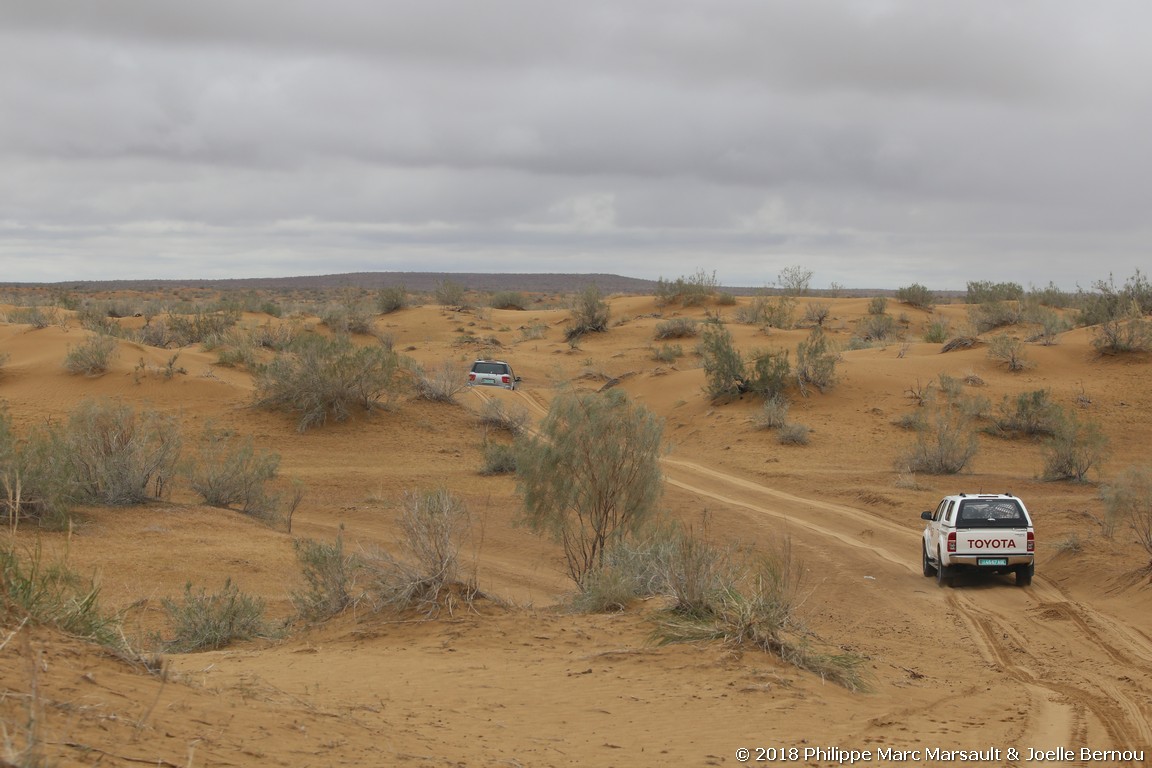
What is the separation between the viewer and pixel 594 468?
15859 mm

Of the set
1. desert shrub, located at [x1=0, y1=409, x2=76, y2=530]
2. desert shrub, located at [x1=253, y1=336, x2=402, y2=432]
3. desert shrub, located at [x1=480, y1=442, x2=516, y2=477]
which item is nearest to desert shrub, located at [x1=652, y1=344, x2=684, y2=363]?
desert shrub, located at [x1=253, y1=336, x2=402, y2=432]

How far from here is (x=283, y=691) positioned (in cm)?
742

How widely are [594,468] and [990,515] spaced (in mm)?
6336

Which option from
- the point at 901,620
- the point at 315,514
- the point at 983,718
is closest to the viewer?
the point at 983,718

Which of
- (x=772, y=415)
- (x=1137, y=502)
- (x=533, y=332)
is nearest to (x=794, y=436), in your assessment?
(x=772, y=415)

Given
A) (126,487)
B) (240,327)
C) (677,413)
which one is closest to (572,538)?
(126,487)

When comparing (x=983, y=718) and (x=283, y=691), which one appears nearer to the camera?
(x=283, y=691)

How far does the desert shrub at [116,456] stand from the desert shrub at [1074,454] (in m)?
19.2

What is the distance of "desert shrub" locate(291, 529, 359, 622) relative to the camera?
11.2 meters

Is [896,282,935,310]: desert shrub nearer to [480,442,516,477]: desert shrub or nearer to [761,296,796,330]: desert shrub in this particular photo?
[761,296,796,330]: desert shrub

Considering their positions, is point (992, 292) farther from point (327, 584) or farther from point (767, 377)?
point (327, 584)

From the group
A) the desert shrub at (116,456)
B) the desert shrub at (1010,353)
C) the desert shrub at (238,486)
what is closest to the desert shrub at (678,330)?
the desert shrub at (1010,353)

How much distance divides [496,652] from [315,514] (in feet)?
38.8

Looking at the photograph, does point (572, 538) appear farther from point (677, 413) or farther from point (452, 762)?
point (677, 413)
